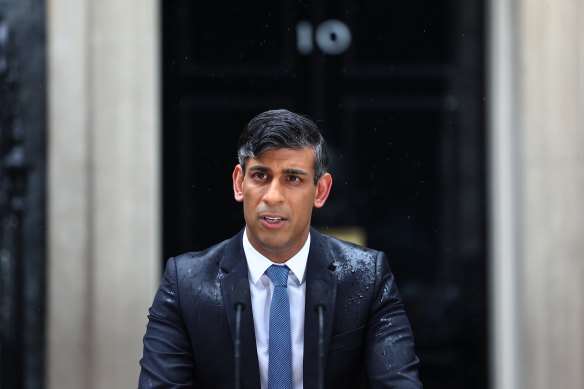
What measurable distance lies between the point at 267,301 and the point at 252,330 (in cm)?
13

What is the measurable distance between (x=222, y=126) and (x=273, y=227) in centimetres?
368

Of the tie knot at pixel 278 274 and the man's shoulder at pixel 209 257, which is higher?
the man's shoulder at pixel 209 257

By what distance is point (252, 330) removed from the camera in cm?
274

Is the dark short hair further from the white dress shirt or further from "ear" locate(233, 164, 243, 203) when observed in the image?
the white dress shirt

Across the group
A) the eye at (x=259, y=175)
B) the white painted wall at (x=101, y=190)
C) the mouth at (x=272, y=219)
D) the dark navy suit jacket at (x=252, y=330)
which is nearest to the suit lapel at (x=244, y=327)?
the dark navy suit jacket at (x=252, y=330)

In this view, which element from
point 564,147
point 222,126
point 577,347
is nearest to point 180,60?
point 222,126

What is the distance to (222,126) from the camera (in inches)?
245

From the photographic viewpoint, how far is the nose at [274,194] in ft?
8.46

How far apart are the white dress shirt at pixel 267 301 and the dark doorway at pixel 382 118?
3382 millimetres

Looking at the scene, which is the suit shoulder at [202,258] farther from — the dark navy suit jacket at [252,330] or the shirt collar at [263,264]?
the shirt collar at [263,264]

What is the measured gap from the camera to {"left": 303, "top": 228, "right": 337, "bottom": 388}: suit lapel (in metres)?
2.67

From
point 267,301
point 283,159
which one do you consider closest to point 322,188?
point 283,159

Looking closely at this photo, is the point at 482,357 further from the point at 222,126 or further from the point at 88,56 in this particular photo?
the point at 88,56

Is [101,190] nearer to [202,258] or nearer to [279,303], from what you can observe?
[202,258]
